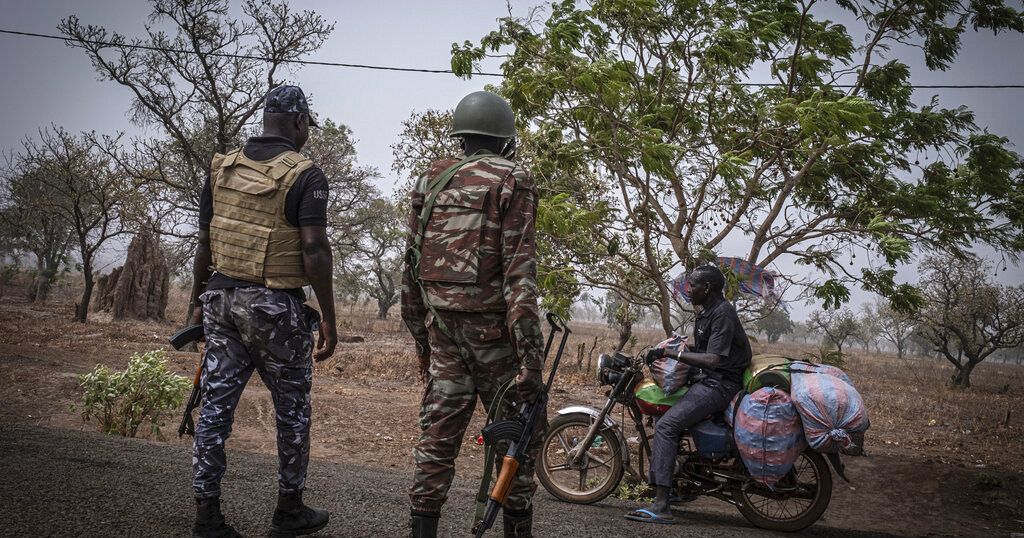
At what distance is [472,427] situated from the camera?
1000cm

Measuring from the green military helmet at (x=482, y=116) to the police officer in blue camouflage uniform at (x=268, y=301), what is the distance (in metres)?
0.74

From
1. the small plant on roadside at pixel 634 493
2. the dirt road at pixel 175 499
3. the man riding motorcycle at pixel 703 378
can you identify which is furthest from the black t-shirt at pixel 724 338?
the small plant on roadside at pixel 634 493

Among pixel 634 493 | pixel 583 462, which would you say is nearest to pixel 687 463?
pixel 583 462

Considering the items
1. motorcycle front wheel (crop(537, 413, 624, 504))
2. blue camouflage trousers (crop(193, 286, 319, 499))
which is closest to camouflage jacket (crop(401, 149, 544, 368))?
blue camouflage trousers (crop(193, 286, 319, 499))

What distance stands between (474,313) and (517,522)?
0.92m

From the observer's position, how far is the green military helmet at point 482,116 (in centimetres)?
303

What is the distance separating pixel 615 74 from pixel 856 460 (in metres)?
5.87

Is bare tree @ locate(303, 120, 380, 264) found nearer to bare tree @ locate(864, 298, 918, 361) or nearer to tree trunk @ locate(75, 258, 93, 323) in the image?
tree trunk @ locate(75, 258, 93, 323)

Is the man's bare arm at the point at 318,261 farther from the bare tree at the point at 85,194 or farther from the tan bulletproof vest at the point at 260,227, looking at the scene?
the bare tree at the point at 85,194

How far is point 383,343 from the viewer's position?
23656 millimetres

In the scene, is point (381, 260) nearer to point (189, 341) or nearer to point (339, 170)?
point (339, 170)

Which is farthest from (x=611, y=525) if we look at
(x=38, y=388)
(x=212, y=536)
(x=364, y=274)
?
(x=364, y=274)

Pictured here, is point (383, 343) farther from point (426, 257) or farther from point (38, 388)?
point (426, 257)

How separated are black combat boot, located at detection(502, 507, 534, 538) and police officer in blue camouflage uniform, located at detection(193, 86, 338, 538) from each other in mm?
1030
